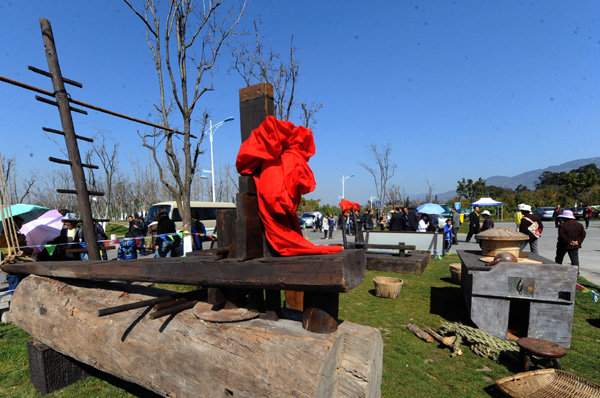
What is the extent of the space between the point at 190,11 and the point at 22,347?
8.02 meters

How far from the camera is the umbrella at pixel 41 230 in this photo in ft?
19.1

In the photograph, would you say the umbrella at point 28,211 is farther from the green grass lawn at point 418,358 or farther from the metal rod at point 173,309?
the metal rod at point 173,309

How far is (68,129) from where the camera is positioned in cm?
367

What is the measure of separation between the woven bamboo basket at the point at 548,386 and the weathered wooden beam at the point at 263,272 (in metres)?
2.31

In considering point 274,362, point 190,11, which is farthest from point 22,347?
point 190,11

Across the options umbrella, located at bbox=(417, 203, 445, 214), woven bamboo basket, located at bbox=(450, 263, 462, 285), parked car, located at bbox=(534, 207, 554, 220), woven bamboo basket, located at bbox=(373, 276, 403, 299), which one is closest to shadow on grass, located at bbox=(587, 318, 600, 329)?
woven bamboo basket, located at bbox=(450, 263, 462, 285)

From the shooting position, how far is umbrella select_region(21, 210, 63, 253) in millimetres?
5812

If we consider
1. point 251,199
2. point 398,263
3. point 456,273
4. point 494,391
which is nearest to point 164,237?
point 398,263

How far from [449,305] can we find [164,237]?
6443 mm

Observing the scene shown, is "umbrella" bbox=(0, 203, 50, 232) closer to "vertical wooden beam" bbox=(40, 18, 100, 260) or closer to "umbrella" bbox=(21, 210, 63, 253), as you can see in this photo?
"umbrella" bbox=(21, 210, 63, 253)

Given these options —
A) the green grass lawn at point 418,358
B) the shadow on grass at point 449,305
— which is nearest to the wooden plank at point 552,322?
the green grass lawn at point 418,358

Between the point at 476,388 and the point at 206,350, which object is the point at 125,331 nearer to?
the point at 206,350

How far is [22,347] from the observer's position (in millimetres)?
4148

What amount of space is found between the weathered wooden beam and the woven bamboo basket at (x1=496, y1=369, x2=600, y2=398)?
7.59 ft
